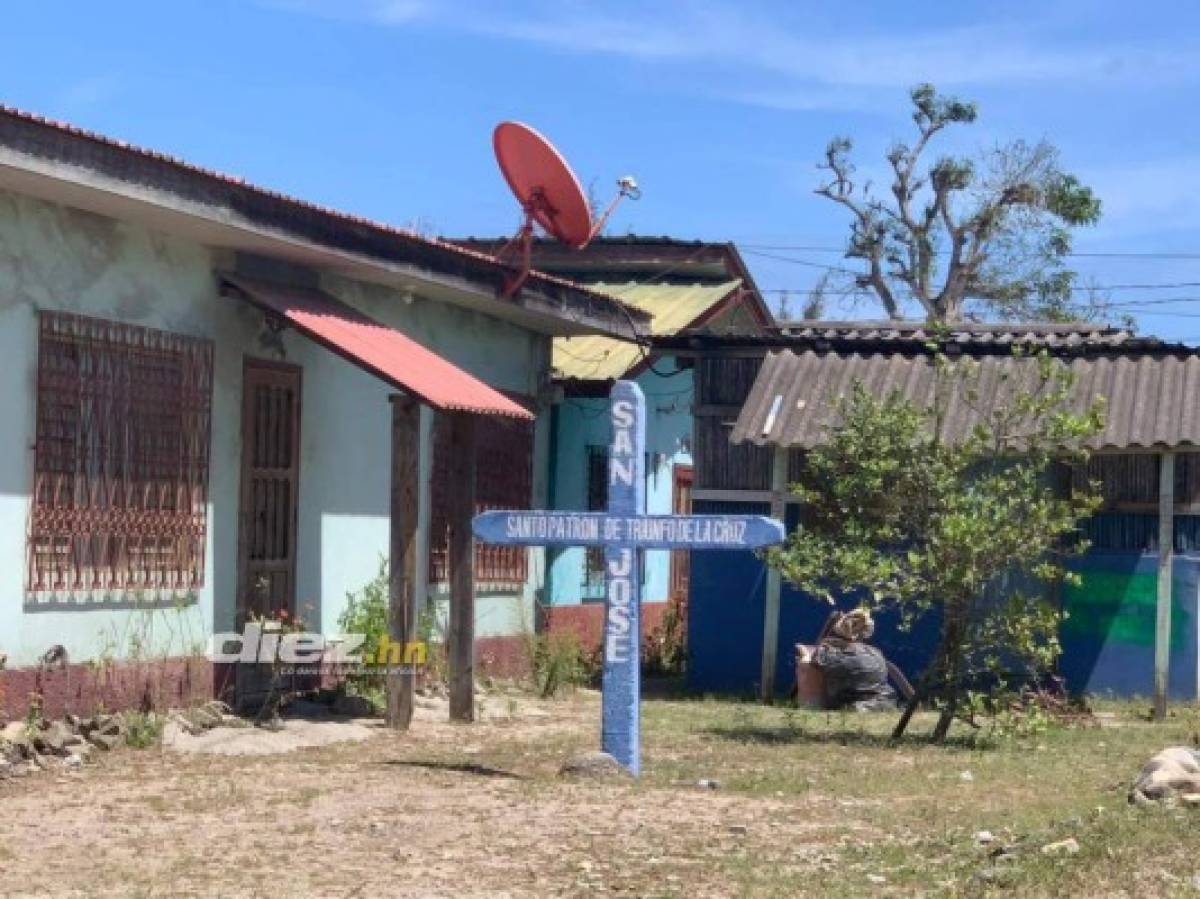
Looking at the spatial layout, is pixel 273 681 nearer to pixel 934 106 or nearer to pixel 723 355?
pixel 723 355

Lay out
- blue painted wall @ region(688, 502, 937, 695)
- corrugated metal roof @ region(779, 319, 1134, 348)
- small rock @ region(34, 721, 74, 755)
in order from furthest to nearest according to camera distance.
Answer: corrugated metal roof @ region(779, 319, 1134, 348)
blue painted wall @ region(688, 502, 937, 695)
small rock @ region(34, 721, 74, 755)

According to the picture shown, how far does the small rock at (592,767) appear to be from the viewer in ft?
34.8

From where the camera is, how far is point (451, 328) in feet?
52.8

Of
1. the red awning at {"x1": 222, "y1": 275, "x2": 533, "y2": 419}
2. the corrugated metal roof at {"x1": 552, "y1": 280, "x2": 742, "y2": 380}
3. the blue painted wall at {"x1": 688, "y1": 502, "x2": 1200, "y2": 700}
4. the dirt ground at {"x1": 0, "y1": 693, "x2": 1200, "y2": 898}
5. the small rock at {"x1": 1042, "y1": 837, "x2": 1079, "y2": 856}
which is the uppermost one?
the corrugated metal roof at {"x1": 552, "y1": 280, "x2": 742, "y2": 380}

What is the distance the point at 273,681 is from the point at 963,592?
458 centimetres

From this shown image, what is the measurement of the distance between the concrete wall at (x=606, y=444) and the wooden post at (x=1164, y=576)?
4.92 m

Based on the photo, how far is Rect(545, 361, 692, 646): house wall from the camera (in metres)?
18.4

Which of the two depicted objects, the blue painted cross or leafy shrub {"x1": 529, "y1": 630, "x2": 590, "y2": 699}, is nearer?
the blue painted cross

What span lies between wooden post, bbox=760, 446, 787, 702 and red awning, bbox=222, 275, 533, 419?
3537mm

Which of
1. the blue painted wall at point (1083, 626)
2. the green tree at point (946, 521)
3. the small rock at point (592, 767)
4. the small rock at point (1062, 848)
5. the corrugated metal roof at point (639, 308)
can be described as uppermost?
the corrugated metal roof at point (639, 308)

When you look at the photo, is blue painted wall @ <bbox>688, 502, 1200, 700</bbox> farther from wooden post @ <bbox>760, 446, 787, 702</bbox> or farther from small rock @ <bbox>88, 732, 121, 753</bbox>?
small rock @ <bbox>88, 732, 121, 753</bbox>

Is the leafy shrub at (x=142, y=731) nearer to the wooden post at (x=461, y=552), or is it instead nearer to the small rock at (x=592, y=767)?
the small rock at (x=592, y=767)

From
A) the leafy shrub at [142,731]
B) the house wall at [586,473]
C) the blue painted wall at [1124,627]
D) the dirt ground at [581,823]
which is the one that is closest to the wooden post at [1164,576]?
the blue painted wall at [1124,627]

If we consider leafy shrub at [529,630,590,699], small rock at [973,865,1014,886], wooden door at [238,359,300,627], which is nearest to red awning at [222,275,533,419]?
wooden door at [238,359,300,627]
